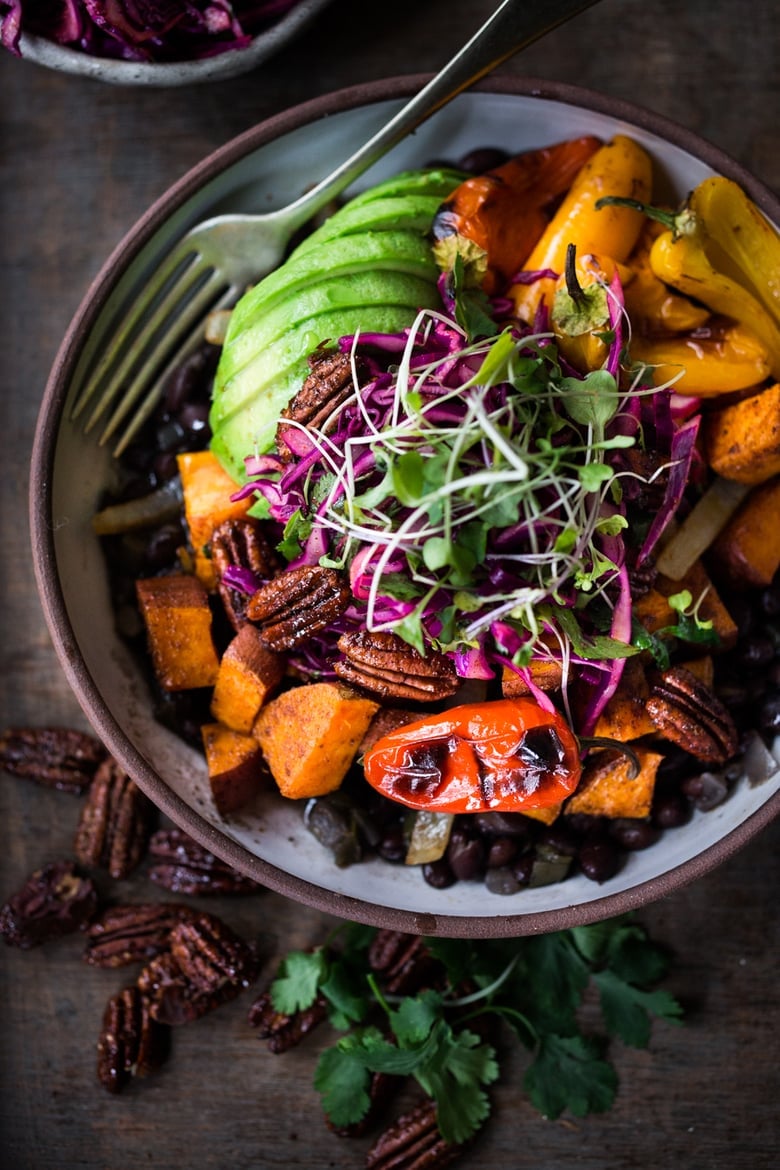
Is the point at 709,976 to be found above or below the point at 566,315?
below

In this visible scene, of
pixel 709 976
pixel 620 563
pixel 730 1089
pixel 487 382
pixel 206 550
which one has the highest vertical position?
pixel 487 382

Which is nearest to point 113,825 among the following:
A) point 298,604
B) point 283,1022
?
point 283,1022

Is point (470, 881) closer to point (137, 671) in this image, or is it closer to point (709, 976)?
point (709, 976)

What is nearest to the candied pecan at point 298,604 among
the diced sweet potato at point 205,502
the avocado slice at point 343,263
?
the diced sweet potato at point 205,502

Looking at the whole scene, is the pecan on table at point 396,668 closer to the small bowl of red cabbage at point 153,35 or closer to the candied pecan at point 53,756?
the candied pecan at point 53,756

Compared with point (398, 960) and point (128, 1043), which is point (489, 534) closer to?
point (398, 960)

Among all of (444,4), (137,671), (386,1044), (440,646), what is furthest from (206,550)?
(444,4)
